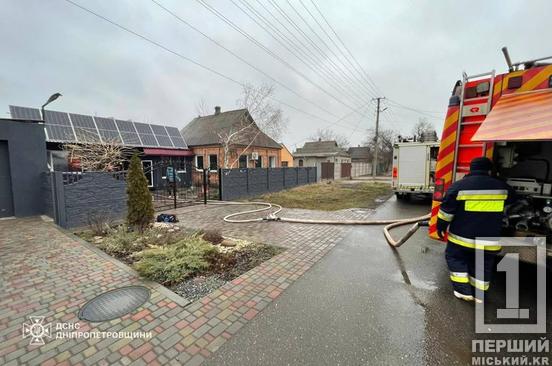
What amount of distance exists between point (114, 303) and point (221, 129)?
746 inches

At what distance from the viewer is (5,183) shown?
24.3ft

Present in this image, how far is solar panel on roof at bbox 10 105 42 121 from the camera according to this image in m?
11.1

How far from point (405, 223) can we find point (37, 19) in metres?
12.9

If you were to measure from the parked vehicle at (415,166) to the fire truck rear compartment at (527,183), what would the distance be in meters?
6.22

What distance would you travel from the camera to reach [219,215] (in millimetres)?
8219

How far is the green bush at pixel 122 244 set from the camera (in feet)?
15.0

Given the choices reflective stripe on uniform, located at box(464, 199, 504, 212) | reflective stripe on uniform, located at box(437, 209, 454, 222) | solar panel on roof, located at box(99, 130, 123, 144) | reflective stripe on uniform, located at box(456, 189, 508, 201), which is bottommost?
reflective stripe on uniform, located at box(437, 209, 454, 222)

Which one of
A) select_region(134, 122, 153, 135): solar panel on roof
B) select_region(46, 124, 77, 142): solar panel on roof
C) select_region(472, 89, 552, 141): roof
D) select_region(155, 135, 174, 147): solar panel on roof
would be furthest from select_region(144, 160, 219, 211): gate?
select_region(472, 89, 552, 141): roof

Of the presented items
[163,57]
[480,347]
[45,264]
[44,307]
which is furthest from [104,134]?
[480,347]

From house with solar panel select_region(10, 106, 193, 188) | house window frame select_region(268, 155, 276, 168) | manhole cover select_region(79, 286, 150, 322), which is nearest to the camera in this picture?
manhole cover select_region(79, 286, 150, 322)

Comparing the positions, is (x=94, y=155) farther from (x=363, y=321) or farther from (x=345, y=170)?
(x=345, y=170)

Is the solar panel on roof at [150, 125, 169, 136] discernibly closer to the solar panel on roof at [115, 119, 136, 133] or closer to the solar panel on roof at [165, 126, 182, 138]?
the solar panel on roof at [165, 126, 182, 138]

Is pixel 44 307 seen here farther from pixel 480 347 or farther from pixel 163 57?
pixel 163 57

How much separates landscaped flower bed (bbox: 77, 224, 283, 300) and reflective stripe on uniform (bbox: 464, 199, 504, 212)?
3144mm
